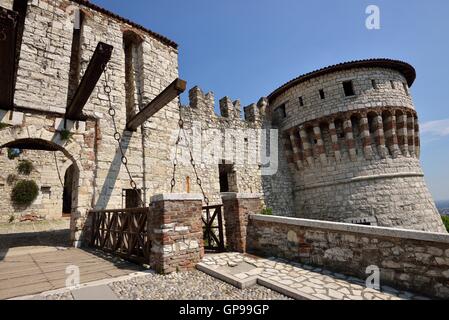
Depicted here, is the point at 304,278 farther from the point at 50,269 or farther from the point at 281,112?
the point at 281,112


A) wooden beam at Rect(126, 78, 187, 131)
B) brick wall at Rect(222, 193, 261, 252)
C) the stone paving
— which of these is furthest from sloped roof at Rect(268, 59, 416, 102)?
the stone paving

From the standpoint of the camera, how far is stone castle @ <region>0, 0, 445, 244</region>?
21.2 ft

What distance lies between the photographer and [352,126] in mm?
11906

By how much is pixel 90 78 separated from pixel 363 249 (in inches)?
244

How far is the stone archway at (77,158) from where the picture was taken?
19.9ft

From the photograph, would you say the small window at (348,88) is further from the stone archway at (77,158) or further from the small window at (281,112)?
the stone archway at (77,158)

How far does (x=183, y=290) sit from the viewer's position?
325 cm

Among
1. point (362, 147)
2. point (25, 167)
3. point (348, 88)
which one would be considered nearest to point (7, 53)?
point (25, 167)

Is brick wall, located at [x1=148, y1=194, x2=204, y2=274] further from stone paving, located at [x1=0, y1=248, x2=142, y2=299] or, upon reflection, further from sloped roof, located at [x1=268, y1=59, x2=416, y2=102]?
sloped roof, located at [x1=268, y1=59, x2=416, y2=102]

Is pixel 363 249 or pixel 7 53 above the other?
pixel 7 53

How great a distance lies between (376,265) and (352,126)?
9.67 m

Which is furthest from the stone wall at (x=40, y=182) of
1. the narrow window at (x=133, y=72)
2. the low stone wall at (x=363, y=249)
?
the low stone wall at (x=363, y=249)

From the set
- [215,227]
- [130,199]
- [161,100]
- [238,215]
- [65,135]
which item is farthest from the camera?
[130,199]
